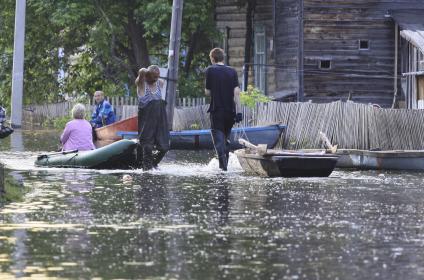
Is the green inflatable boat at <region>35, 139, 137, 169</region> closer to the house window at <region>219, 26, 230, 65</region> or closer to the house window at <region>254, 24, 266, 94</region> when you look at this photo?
the house window at <region>254, 24, 266, 94</region>

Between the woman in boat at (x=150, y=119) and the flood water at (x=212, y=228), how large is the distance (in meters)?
2.14

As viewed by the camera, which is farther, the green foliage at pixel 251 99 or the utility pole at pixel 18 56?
the utility pole at pixel 18 56

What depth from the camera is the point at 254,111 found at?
1335 inches

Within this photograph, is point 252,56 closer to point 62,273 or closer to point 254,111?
point 254,111

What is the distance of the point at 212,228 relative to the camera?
41.3 feet

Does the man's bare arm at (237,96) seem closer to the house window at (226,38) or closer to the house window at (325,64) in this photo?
the house window at (325,64)

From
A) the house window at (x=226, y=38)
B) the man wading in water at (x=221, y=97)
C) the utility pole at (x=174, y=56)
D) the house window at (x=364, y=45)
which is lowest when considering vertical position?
the man wading in water at (x=221, y=97)

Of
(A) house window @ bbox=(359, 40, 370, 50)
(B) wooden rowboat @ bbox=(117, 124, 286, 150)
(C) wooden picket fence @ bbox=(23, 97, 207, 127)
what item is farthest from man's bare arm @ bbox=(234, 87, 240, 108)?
(C) wooden picket fence @ bbox=(23, 97, 207, 127)

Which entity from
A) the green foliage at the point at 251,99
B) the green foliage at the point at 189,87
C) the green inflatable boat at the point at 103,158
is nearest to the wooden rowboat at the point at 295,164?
the green inflatable boat at the point at 103,158

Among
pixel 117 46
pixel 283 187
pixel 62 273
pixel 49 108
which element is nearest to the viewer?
pixel 62 273

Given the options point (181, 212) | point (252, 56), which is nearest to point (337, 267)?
point (181, 212)

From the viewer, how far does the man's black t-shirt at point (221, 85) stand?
22.3 metres

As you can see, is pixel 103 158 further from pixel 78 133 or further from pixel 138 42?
pixel 138 42

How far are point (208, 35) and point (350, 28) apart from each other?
822 cm
